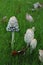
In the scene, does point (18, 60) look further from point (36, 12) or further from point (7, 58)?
point (36, 12)

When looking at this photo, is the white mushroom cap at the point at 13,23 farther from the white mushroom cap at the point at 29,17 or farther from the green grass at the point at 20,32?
the white mushroom cap at the point at 29,17

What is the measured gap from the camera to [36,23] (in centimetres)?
300

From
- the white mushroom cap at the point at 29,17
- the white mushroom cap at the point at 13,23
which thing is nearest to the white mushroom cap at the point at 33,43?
the white mushroom cap at the point at 13,23

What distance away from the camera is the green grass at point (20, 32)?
2.39 meters

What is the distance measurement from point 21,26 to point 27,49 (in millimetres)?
542

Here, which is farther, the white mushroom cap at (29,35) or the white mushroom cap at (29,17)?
the white mushroom cap at (29,17)

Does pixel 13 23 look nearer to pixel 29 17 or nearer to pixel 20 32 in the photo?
pixel 20 32

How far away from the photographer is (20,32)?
2.82 metres

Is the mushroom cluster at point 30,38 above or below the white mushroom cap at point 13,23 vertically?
below

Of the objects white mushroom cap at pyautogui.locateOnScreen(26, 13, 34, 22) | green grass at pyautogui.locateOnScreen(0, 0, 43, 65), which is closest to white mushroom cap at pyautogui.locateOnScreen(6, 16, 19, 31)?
green grass at pyautogui.locateOnScreen(0, 0, 43, 65)

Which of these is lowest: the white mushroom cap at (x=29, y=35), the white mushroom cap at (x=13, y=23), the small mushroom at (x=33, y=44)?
the small mushroom at (x=33, y=44)

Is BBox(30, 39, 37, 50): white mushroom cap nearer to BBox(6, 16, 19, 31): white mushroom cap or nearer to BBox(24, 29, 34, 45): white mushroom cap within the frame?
BBox(24, 29, 34, 45): white mushroom cap

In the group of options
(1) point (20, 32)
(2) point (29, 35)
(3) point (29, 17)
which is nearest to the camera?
(2) point (29, 35)

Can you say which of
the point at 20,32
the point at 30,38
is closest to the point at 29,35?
the point at 30,38
